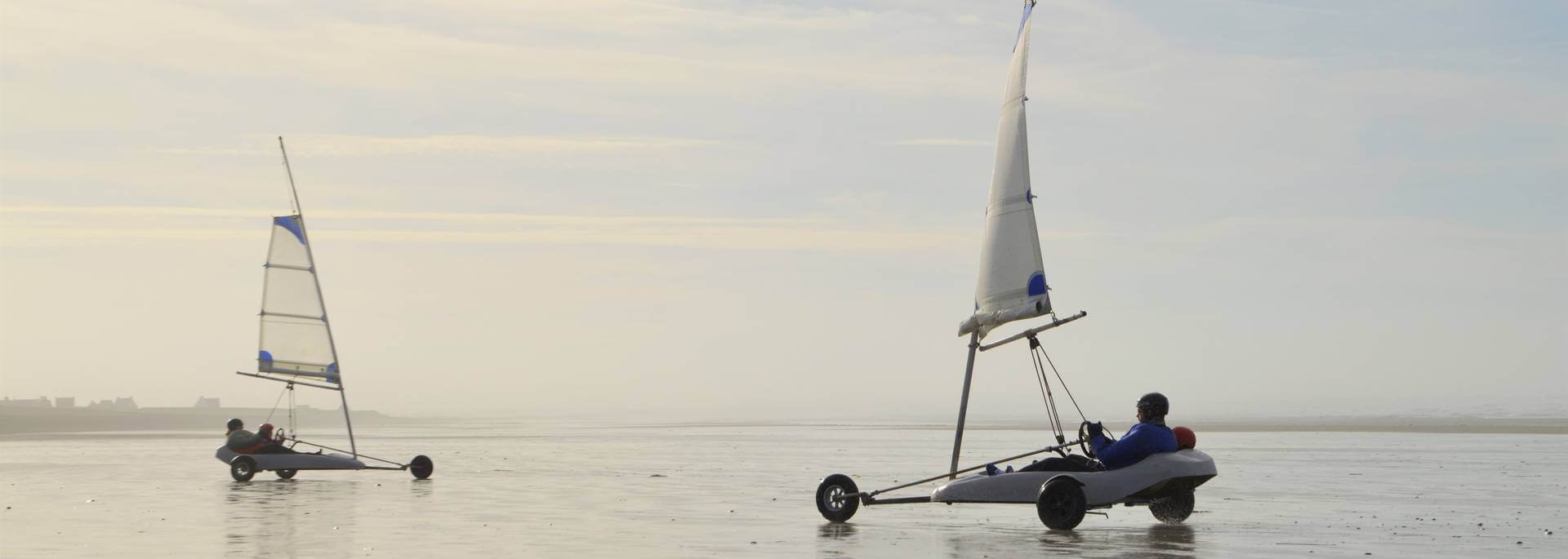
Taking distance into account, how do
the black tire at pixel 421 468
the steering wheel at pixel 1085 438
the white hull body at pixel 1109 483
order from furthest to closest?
the black tire at pixel 421 468
the steering wheel at pixel 1085 438
the white hull body at pixel 1109 483

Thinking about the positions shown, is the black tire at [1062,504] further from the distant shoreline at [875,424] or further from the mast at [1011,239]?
the distant shoreline at [875,424]

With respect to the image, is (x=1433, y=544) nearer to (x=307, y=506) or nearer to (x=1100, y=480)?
(x=1100, y=480)

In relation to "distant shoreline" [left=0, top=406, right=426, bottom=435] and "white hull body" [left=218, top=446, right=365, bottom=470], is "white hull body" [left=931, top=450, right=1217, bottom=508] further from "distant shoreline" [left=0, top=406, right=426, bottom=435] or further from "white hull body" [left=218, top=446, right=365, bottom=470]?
"distant shoreline" [left=0, top=406, right=426, bottom=435]

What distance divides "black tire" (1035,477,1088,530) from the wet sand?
0.75ft

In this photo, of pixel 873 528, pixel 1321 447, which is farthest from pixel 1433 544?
pixel 1321 447

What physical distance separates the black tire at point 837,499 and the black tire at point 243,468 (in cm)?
1662

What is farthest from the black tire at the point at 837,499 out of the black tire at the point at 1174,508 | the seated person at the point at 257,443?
the seated person at the point at 257,443

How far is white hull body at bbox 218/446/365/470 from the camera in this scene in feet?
112

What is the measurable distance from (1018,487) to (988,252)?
3.35 meters

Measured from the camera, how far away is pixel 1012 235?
21.7 m

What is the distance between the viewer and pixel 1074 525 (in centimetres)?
1989

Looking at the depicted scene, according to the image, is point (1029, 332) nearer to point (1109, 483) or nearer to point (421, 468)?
point (1109, 483)

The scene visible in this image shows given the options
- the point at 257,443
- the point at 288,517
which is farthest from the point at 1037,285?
the point at 257,443

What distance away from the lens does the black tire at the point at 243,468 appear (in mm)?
33719
